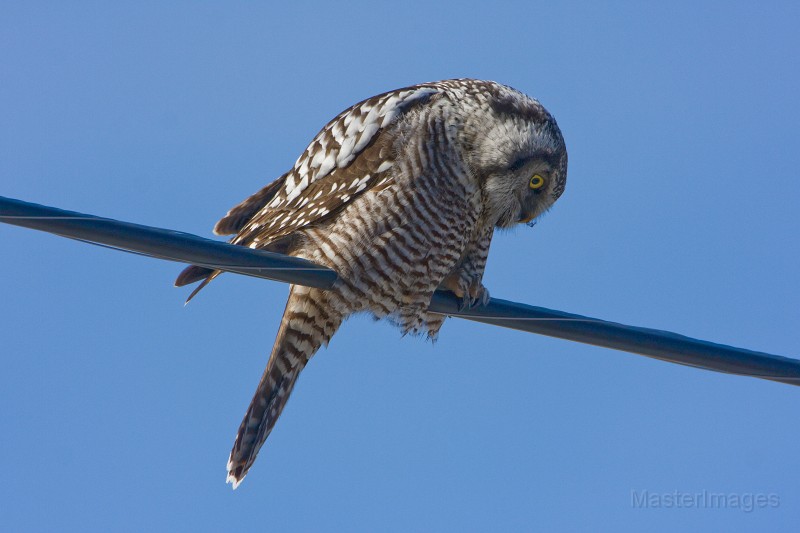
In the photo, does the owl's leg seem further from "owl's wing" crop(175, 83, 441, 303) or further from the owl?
"owl's wing" crop(175, 83, 441, 303)

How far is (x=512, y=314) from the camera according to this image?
4906 mm

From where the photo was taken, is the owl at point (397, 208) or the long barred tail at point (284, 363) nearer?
the owl at point (397, 208)

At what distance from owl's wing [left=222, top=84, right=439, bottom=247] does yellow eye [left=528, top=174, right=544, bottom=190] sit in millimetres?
877

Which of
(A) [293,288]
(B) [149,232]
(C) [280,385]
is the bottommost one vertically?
(B) [149,232]

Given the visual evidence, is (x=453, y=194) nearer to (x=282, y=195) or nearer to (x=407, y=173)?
(x=407, y=173)

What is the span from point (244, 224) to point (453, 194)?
161 centimetres

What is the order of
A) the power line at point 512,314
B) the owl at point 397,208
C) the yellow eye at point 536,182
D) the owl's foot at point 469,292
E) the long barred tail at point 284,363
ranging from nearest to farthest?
the power line at point 512,314 → the owl at point 397,208 → the long barred tail at point 284,363 → the owl's foot at point 469,292 → the yellow eye at point 536,182

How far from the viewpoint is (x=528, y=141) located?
6629mm

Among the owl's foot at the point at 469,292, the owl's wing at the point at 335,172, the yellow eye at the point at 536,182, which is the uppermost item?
the yellow eye at the point at 536,182

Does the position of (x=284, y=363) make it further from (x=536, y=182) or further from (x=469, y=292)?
(x=536, y=182)

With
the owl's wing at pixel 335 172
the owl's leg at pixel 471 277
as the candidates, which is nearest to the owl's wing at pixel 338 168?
the owl's wing at pixel 335 172

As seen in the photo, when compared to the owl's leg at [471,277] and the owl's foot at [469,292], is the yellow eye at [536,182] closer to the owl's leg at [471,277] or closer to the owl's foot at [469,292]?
the owl's leg at [471,277]

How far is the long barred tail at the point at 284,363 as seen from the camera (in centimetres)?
636

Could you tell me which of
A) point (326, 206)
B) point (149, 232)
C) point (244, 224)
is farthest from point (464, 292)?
point (149, 232)
